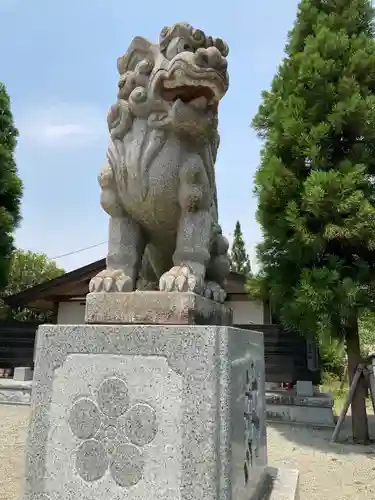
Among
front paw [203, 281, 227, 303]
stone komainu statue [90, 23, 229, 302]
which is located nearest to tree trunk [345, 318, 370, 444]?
front paw [203, 281, 227, 303]

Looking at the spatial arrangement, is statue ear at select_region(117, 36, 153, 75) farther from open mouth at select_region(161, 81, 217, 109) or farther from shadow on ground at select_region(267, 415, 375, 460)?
shadow on ground at select_region(267, 415, 375, 460)

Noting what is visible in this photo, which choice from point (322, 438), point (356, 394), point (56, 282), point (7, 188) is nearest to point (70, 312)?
point (56, 282)

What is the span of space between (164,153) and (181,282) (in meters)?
0.71

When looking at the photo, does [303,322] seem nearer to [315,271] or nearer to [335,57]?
[315,271]

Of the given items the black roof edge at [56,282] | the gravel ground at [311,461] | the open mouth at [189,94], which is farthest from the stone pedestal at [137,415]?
the black roof edge at [56,282]

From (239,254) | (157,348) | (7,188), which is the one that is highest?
(239,254)

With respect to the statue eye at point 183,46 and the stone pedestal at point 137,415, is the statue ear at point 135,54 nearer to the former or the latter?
the statue eye at point 183,46

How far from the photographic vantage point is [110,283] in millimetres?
2197

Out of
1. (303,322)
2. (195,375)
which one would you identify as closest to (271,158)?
(303,322)

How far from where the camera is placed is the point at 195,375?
1861mm

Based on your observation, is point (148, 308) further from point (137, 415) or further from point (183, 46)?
point (183, 46)

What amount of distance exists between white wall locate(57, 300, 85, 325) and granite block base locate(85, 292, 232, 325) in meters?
9.80

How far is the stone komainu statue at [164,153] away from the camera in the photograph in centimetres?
222

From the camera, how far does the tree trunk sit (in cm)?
602
